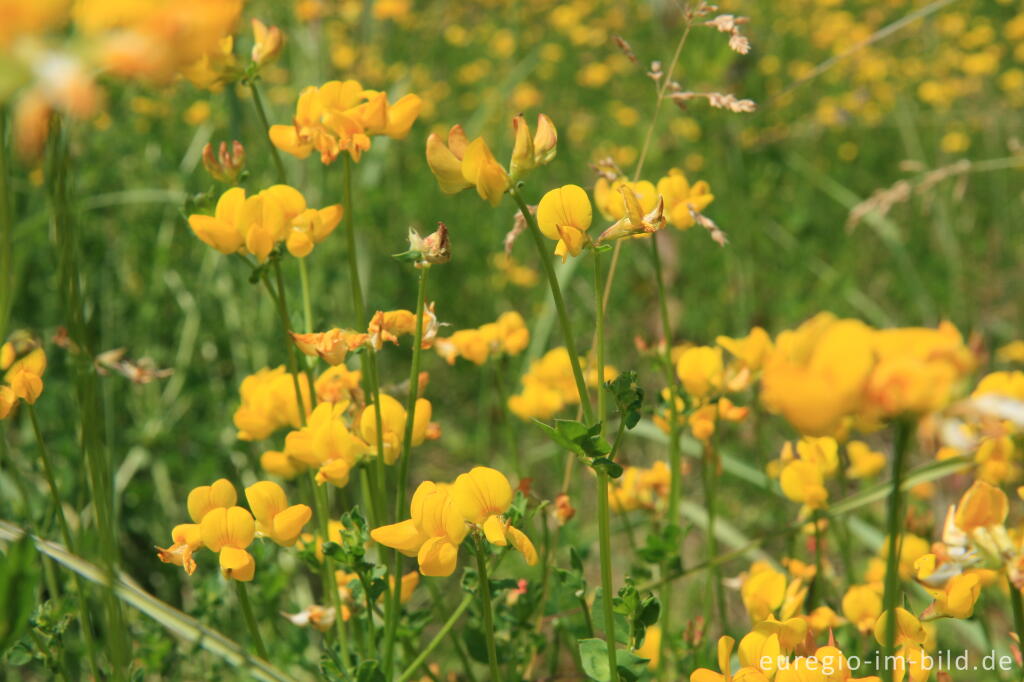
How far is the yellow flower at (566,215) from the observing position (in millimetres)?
888

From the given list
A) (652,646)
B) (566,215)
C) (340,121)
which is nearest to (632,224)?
(566,215)

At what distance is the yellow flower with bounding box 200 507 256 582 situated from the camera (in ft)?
3.03

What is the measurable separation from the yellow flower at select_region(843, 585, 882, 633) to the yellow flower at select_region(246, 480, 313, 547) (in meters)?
0.77

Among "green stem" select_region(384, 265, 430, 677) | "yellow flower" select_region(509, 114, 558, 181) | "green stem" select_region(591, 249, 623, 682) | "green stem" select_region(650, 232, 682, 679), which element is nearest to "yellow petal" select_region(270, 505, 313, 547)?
"green stem" select_region(384, 265, 430, 677)

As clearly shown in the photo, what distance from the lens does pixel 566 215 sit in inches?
35.5

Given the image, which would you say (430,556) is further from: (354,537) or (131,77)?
(131,77)

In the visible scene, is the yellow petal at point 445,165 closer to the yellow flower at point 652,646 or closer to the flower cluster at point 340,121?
the flower cluster at point 340,121

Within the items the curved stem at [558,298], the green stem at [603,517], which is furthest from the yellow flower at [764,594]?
the curved stem at [558,298]

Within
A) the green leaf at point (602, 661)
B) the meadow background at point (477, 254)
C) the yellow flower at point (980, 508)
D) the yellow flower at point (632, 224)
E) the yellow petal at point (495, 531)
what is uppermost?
the yellow flower at point (632, 224)

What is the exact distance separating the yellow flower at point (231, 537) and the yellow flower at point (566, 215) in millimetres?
429

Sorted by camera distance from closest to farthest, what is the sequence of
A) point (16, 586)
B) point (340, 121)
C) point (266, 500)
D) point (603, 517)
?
point (16, 586), point (603, 517), point (266, 500), point (340, 121)

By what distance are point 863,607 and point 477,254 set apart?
275cm

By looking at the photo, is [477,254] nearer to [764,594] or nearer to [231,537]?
[764,594]

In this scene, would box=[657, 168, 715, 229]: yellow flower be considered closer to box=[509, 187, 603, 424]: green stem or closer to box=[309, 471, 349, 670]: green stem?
box=[509, 187, 603, 424]: green stem
